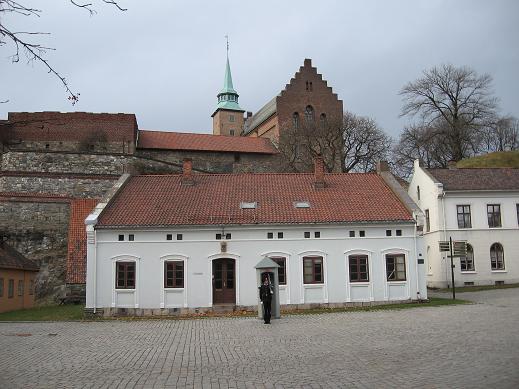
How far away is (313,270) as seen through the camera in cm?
2533

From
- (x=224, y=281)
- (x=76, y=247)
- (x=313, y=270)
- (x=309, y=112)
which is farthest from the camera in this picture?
(x=309, y=112)

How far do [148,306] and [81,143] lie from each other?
35132 millimetres

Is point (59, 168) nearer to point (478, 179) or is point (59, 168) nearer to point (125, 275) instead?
point (125, 275)

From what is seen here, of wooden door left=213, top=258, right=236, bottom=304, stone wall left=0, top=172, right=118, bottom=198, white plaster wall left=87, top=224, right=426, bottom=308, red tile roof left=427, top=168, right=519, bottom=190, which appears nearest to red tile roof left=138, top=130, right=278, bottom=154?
stone wall left=0, top=172, right=118, bottom=198

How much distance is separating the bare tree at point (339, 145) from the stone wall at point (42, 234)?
2574 centimetres

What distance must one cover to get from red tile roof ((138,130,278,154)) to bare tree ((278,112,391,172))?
173 inches

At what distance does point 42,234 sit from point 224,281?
1507 cm

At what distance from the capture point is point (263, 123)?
245 ft

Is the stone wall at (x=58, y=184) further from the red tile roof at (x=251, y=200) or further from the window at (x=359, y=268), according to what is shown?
the window at (x=359, y=268)

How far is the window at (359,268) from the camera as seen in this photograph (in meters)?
25.4

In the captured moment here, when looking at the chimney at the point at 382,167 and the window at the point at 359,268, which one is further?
the chimney at the point at 382,167

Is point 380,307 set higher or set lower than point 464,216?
lower

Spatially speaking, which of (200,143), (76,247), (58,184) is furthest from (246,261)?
(200,143)

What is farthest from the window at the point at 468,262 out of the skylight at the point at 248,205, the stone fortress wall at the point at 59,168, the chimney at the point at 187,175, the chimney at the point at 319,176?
the stone fortress wall at the point at 59,168
